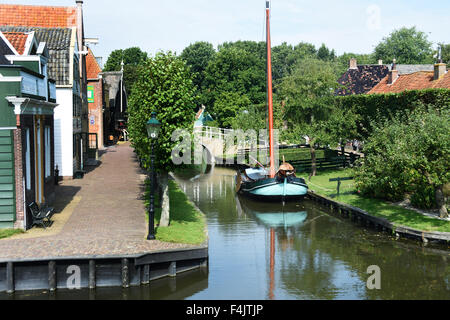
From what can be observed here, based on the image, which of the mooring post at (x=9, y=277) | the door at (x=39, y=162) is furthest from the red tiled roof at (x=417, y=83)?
the mooring post at (x=9, y=277)

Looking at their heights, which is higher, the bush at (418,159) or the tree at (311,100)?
the tree at (311,100)

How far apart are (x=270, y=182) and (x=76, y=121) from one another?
47.0ft

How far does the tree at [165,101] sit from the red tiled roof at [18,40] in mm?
7087

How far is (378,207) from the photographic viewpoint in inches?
1017

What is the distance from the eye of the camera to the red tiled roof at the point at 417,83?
118 ft

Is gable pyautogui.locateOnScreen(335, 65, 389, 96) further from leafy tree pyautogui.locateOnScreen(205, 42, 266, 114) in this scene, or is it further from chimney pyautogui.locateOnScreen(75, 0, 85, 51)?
chimney pyautogui.locateOnScreen(75, 0, 85, 51)

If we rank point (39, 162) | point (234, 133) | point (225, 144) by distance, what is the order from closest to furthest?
point (39, 162) → point (234, 133) → point (225, 144)

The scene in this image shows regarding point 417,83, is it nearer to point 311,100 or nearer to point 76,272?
point 311,100

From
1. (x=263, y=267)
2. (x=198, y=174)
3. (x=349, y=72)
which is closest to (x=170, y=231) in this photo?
(x=263, y=267)

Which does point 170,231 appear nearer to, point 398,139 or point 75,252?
point 75,252

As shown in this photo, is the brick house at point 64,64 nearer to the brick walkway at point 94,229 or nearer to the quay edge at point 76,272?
the brick walkway at point 94,229

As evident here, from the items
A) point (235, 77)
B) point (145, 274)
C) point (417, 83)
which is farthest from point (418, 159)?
point (235, 77)

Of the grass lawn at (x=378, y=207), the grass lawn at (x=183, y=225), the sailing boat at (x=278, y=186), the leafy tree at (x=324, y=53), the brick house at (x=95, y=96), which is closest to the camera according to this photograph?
the grass lawn at (x=183, y=225)

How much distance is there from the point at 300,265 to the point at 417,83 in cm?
2679
